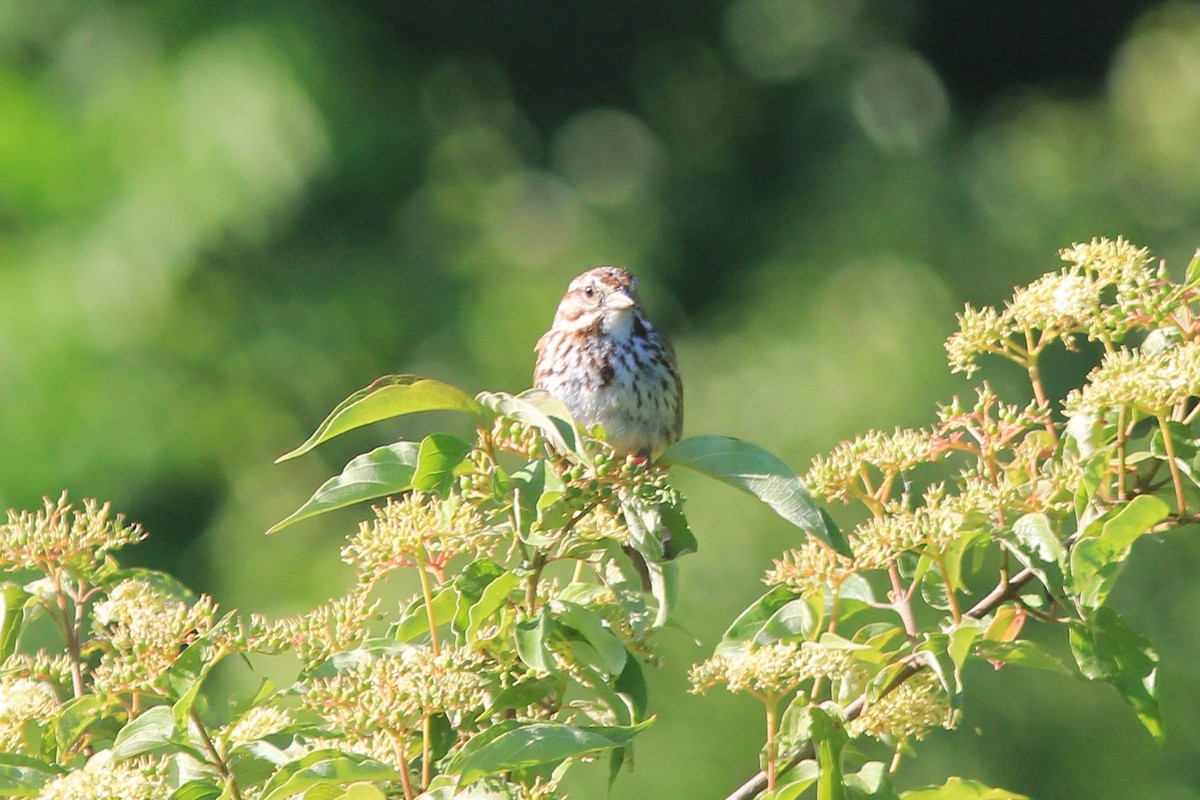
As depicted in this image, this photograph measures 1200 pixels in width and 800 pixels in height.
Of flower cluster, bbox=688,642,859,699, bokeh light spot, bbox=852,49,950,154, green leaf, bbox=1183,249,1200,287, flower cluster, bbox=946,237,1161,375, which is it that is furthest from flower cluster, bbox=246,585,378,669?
bokeh light spot, bbox=852,49,950,154

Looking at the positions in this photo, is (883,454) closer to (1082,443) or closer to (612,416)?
(1082,443)

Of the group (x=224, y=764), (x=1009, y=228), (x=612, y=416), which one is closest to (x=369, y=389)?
(x=224, y=764)

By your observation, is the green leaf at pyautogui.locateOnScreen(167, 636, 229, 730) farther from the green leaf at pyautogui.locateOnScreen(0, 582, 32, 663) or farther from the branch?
the branch

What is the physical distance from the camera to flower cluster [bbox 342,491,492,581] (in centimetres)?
157

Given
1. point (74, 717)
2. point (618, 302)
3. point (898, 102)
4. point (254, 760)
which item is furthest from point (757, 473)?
point (898, 102)

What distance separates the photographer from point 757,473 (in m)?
1.58

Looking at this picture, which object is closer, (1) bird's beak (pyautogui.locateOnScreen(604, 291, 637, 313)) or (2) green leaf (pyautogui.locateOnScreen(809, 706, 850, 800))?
(2) green leaf (pyautogui.locateOnScreen(809, 706, 850, 800))

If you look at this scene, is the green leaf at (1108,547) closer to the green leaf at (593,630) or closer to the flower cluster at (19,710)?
the green leaf at (593,630)

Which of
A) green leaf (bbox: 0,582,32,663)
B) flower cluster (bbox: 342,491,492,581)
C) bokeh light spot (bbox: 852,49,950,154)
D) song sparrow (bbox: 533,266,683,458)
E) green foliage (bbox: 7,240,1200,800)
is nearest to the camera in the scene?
green foliage (bbox: 7,240,1200,800)

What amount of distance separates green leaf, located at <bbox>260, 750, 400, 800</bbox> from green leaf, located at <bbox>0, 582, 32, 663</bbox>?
1.35 feet

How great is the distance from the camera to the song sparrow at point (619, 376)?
134 inches

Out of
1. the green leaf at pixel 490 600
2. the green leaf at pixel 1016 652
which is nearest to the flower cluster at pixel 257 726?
the green leaf at pixel 490 600

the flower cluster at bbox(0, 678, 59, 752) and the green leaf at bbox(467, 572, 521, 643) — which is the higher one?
the flower cluster at bbox(0, 678, 59, 752)

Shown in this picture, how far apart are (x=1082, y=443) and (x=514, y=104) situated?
7.91 metres
